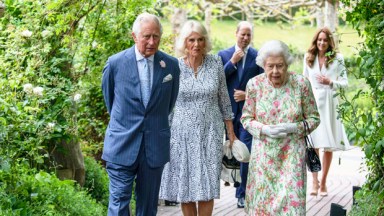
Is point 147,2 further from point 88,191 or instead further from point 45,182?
point 45,182

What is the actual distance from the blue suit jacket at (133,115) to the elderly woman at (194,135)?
90cm

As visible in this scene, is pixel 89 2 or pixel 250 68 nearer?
pixel 89 2

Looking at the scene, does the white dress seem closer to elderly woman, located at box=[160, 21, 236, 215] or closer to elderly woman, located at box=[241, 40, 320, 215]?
elderly woman, located at box=[160, 21, 236, 215]

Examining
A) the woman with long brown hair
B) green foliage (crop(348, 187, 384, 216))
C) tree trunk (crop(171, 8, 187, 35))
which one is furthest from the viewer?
tree trunk (crop(171, 8, 187, 35))

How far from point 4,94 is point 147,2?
8.91 feet

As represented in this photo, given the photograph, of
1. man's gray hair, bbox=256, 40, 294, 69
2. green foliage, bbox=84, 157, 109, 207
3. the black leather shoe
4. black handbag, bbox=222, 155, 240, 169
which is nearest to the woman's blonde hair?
man's gray hair, bbox=256, 40, 294, 69

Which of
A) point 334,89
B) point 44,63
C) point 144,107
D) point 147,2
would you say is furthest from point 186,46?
point 334,89

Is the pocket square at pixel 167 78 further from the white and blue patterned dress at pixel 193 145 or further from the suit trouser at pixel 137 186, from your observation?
the white and blue patterned dress at pixel 193 145

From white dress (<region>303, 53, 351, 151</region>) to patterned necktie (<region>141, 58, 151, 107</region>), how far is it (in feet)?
15.0

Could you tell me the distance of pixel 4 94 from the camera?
25.6 ft

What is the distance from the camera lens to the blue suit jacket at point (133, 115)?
6531 mm

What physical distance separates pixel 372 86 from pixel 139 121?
1.74m

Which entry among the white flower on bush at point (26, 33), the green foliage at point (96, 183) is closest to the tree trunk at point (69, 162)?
the green foliage at point (96, 183)

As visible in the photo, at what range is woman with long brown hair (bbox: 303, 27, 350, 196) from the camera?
1075cm
